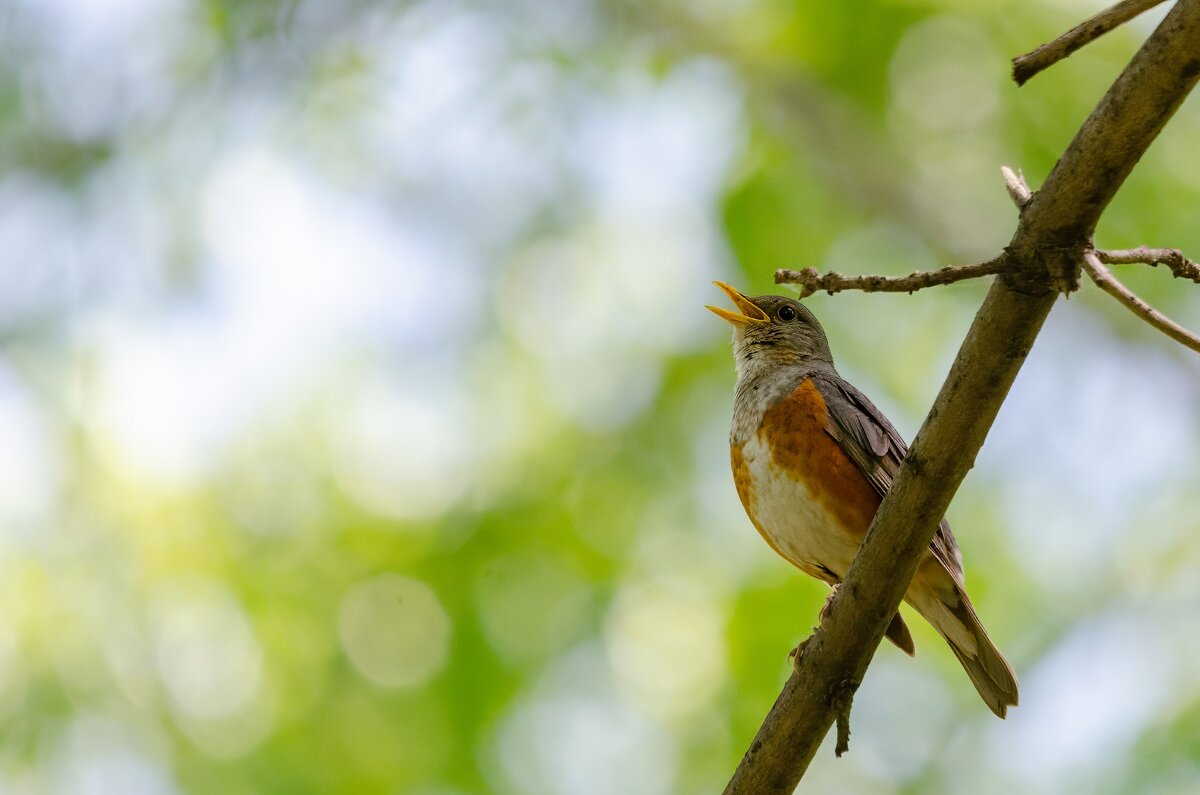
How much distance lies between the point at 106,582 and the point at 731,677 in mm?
4414

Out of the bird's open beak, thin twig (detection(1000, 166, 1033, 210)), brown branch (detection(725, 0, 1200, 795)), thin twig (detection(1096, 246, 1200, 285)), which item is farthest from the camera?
the bird's open beak

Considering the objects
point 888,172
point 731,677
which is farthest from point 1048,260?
point 888,172

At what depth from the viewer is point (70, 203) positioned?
28.5 ft

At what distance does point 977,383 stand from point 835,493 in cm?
176

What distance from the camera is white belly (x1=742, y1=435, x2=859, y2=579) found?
5.18 m

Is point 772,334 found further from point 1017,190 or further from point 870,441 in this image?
point 1017,190

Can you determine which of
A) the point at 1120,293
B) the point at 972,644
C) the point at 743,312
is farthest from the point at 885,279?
the point at 743,312

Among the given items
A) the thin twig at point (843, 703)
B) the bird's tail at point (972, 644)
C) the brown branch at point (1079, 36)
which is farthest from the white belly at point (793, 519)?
the brown branch at point (1079, 36)

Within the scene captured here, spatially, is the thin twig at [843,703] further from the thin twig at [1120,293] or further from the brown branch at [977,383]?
the thin twig at [1120,293]

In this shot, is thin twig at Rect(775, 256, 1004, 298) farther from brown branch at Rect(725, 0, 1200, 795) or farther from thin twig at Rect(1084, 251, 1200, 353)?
thin twig at Rect(1084, 251, 1200, 353)

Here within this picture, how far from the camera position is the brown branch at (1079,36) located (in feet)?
10.0

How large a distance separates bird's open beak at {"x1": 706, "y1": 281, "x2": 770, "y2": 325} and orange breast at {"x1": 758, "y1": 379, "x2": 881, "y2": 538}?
1.32 m

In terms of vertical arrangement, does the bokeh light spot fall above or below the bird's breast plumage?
below

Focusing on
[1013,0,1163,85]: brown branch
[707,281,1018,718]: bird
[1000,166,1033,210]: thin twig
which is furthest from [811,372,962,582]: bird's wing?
[1013,0,1163,85]: brown branch
